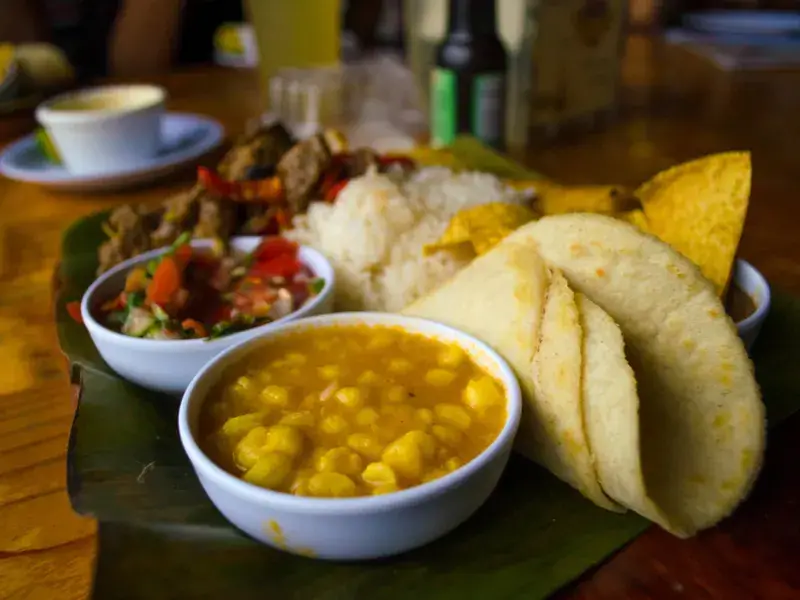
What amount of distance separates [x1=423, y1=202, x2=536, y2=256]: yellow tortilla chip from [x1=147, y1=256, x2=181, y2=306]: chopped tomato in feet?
2.10

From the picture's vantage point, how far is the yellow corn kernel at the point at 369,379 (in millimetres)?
1369

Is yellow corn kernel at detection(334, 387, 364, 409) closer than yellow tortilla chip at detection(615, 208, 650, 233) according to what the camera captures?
Yes

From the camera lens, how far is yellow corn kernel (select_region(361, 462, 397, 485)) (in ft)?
3.75

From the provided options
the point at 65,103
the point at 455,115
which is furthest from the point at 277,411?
the point at 65,103

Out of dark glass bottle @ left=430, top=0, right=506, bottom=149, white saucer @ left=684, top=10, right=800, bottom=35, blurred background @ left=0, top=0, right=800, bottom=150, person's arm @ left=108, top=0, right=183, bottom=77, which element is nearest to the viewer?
dark glass bottle @ left=430, top=0, right=506, bottom=149

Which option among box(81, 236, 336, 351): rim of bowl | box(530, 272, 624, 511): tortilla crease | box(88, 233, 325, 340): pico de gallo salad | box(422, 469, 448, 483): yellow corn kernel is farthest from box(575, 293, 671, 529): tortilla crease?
box(88, 233, 325, 340): pico de gallo salad

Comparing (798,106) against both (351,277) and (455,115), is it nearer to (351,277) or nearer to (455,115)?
(455,115)

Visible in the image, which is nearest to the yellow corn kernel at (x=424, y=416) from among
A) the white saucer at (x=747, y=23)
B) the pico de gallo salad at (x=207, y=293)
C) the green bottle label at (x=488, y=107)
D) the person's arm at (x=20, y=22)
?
the pico de gallo salad at (x=207, y=293)

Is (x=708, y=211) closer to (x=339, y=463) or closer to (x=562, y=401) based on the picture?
(x=562, y=401)

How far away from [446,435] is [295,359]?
38cm

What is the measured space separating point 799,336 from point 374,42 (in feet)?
20.9

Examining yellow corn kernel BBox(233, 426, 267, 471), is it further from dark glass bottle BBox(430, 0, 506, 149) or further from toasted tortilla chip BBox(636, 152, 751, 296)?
dark glass bottle BBox(430, 0, 506, 149)

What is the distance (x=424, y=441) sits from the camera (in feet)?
3.90

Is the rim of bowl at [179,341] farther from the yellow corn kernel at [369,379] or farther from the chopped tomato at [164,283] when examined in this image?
the yellow corn kernel at [369,379]
